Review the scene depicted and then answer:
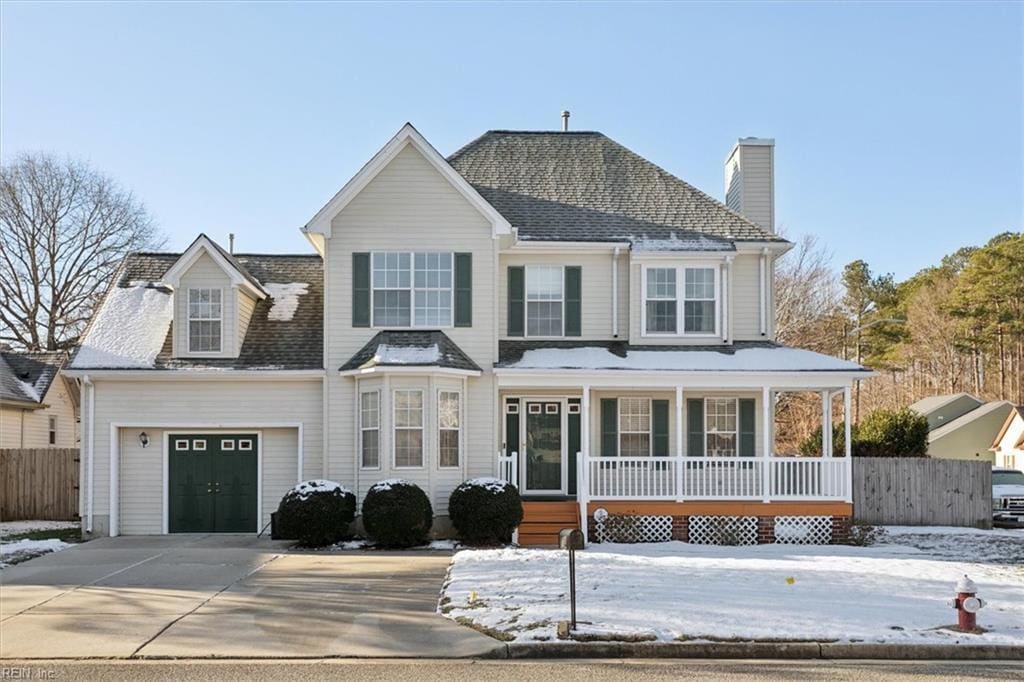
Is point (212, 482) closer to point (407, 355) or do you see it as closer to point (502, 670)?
point (407, 355)

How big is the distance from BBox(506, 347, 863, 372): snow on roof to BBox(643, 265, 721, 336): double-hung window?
Result: 0.72 meters

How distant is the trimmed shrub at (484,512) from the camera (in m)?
18.5

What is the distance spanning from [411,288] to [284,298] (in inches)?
140

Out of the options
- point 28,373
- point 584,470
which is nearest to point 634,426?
point 584,470

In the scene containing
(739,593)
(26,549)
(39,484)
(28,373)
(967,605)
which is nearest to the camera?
(967,605)

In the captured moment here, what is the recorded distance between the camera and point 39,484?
25.3 m

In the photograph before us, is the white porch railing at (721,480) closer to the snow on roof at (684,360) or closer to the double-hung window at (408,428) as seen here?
the snow on roof at (684,360)

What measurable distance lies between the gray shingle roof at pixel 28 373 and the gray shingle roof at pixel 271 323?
948cm

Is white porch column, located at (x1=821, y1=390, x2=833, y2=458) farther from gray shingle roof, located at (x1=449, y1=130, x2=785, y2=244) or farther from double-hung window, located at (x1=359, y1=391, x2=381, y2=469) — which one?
double-hung window, located at (x1=359, y1=391, x2=381, y2=469)

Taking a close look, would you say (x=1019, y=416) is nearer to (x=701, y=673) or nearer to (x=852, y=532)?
(x=852, y=532)

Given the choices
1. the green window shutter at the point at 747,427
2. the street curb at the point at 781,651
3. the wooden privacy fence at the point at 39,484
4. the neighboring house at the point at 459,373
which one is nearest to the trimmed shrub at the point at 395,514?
the neighboring house at the point at 459,373

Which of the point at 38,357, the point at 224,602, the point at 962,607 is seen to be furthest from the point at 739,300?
the point at 38,357

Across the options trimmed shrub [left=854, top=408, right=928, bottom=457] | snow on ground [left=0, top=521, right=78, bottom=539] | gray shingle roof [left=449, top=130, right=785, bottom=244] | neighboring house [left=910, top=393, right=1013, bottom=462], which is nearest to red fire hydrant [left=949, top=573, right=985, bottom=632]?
gray shingle roof [left=449, top=130, right=785, bottom=244]

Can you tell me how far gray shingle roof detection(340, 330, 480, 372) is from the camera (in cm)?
1923
